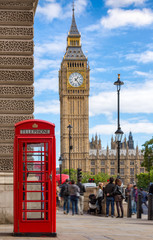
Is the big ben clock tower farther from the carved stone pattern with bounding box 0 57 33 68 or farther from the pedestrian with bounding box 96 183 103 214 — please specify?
the carved stone pattern with bounding box 0 57 33 68

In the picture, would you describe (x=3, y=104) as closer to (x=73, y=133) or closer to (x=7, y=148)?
(x=7, y=148)

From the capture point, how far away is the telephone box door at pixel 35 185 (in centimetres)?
943

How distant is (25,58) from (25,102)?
1.13 metres

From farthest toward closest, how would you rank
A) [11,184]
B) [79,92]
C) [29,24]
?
[79,92] < [29,24] < [11,184]

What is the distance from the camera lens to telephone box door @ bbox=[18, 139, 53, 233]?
9.43 m

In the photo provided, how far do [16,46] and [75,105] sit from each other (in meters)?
125

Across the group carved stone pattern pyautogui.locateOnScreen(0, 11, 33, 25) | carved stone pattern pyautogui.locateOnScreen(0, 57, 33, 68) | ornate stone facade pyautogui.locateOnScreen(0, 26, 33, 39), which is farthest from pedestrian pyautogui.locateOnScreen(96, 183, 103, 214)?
carved stone pattern pyautogui.locateOnScreen(0, 11, 33, 25)

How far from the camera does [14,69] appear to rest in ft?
40.5

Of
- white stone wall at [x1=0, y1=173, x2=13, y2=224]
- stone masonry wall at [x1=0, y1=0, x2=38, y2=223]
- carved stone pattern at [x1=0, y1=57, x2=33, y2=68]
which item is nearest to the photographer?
white stone wall at [x1=0, y1=173, x2=13, y2=224]

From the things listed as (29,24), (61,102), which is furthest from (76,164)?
(29,24)

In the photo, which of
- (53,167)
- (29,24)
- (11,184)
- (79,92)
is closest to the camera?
(53,167)

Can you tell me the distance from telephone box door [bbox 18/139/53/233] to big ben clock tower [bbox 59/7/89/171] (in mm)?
126438

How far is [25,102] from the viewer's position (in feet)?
40.1

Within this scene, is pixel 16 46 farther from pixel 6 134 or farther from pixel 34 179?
pixel 34 179
